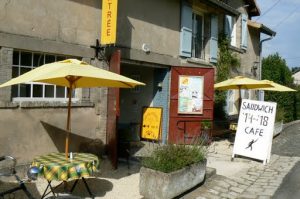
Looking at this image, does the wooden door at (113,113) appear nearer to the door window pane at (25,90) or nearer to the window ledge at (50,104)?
the window ledge at (50,104)

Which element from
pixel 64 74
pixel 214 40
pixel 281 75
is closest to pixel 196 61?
pixel 214 40

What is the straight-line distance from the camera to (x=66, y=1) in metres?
8.75

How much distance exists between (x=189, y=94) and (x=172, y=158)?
18.9 feet

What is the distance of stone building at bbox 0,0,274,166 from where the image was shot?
777cm

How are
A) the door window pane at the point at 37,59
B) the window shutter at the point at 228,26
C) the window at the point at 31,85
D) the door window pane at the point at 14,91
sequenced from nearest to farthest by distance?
the door window pane at the point at 14,91, the window at the point at 31,85, the door window pane at the point at 37,59, the window shutter at the point at 228,26

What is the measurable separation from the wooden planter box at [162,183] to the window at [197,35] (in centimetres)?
794

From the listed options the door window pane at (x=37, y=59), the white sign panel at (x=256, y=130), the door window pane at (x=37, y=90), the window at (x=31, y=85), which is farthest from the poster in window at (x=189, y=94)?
the door window pane at (x=37, y=59)

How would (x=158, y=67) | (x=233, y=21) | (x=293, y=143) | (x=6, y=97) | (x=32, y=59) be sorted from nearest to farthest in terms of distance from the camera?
1. (x=6, y=97)
2. (x=32, y=59)
3. (x=158, y=67)
4. (x=293, y=143)
5. (x=233, y=21)

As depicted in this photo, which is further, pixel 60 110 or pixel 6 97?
pixel 60 110

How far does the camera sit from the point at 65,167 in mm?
6074

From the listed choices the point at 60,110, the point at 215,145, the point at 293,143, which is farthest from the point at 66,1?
the point at 293,143

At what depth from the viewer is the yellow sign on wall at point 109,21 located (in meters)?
9.13

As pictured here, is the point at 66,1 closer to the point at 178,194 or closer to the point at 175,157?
the point at 175,157

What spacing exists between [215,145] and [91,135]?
200 inches
